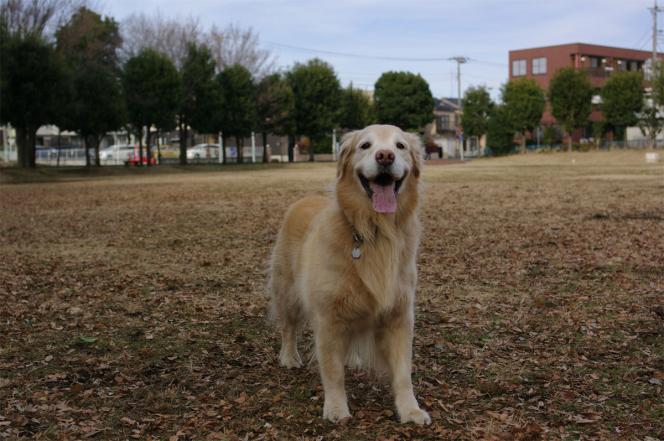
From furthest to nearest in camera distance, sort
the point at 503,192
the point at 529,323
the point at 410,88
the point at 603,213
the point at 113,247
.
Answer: the point at 410,88, the point at 503,192, the point at 603,213, the point at 113,247, the point at 529,323

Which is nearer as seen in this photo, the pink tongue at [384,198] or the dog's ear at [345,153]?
the pink tongue at [384,198]

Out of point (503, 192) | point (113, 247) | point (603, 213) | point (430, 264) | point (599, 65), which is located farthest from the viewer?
point (599, 65)

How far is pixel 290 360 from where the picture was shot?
465cm

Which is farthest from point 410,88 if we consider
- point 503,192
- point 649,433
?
point 649,433

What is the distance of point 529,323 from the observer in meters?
5.54

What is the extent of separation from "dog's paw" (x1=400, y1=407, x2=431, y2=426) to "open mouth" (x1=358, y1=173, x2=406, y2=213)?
3.48ft

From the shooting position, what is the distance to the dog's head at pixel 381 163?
11.7 feet

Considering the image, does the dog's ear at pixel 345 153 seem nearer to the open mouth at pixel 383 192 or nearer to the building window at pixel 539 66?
the open mouth at pixel 383 192

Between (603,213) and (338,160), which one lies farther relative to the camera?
(603,213)

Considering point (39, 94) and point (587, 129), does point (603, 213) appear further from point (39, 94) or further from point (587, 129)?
point (587, 129)

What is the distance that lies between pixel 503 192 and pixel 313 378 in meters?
16.1

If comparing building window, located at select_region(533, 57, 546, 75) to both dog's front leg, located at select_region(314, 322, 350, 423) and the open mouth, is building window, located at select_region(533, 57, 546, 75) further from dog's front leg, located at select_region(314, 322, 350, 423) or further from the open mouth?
dog's front leg, located at select_region(314, 322, 350, 423)

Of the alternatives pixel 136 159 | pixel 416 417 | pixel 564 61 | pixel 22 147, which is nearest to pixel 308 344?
pixel 416 417

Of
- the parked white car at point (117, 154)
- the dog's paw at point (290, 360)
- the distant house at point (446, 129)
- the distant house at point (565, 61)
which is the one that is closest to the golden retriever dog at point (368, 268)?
the dog's paw at point (290, 360)
